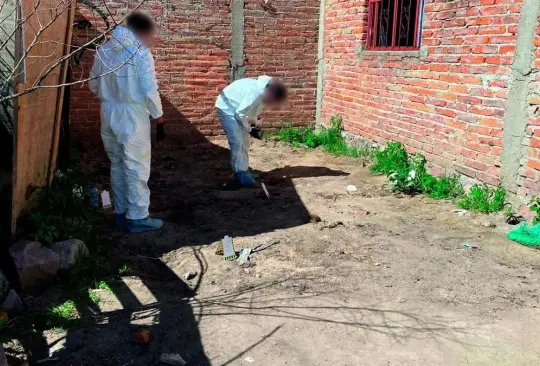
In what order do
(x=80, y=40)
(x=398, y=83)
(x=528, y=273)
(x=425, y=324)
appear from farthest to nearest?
(x=80, y=40) < (x=398, y=83) < (x=528, y=273) < (x=425, y=324)

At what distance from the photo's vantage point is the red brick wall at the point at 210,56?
8.98m

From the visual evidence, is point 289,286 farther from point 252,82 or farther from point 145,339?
point 252,82

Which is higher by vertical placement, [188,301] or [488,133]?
[488,133]

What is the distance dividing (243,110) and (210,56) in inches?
129

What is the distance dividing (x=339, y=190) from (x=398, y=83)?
184cm

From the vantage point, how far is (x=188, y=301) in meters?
3.67

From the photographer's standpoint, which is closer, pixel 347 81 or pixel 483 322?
pixel 483 322

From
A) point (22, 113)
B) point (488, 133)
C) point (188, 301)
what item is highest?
point (22, 113)

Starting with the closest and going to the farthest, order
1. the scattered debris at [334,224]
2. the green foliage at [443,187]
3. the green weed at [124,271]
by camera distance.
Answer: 1. the green weed at [124,271]
2. the scattered debris at [334,224]
3. the green foliage at [443,187]

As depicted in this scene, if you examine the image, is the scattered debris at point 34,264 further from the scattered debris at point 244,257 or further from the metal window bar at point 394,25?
the metal window bar at point 394,25

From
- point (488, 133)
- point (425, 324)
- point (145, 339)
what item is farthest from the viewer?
point (488, 133)

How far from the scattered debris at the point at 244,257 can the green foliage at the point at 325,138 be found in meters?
4.11

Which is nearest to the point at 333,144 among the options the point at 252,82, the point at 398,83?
the point at 398,83

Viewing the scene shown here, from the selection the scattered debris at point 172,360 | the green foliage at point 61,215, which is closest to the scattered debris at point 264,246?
the green foliage at point 61,215
